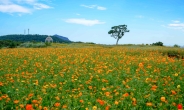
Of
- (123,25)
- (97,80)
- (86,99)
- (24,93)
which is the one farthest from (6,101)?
(123,25)

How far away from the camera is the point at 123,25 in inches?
3031

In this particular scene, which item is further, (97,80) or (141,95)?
(97,80)

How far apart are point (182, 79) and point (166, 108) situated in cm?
324

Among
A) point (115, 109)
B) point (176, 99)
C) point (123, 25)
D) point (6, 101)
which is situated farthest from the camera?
point (123, 25)

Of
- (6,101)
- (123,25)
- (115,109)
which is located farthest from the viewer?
(123,25)

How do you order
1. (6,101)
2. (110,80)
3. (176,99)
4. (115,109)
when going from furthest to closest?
1. (110,80)
2. (176,99)
3. (6,101)
4. (115,109)

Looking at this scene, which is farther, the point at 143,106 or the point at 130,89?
the point at 130,89

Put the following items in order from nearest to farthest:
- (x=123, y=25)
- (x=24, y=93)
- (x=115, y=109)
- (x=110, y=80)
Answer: (x=115, y=109) → (x=24, y=93) → (x=110, y=80) → (x=123, y=25)

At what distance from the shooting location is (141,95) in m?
6.03

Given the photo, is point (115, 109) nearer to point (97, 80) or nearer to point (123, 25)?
point (97, 80)

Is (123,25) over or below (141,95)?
over

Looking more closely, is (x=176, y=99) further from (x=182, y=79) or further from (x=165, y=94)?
(x=182, y=79)

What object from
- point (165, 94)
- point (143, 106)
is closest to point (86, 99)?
point (143, 106)

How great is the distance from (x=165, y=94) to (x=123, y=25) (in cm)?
7234
